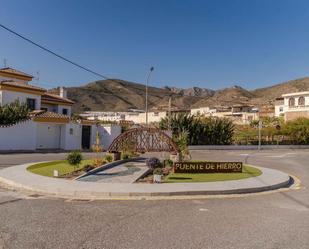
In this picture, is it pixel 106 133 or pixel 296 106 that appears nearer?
pixel 106 133

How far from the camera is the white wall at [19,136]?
1299 inches

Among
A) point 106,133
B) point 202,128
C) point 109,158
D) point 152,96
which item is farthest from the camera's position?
point 152,96

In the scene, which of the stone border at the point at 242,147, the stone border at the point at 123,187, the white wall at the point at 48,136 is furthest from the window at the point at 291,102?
the stone border at the point at 123,187

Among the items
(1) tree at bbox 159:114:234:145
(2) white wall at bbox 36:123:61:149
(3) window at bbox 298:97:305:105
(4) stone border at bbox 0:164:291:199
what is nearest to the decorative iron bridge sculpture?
(4) stone border at bbox 0:164:291:199

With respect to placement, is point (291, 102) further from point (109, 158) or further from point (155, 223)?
point (155, 223)

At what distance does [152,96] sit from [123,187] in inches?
5544

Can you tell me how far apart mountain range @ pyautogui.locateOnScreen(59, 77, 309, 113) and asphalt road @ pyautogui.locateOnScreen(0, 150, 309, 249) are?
106m

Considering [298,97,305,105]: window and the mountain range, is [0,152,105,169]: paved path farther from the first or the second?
the mountain range

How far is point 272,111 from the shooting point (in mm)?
103250

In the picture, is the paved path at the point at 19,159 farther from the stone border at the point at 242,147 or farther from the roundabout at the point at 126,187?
the stone border at the point at 242,147

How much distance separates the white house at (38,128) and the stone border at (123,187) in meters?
20.2

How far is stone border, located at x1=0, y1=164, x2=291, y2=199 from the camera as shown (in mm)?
11773

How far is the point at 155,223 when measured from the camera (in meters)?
8.05

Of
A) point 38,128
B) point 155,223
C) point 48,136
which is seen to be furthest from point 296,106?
point 155,223
